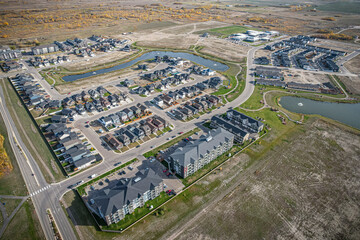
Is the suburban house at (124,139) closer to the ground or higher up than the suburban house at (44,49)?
closer to the ground

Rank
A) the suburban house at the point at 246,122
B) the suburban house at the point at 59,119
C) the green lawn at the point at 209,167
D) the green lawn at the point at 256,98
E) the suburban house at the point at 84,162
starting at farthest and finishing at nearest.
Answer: the green lawn at the point at 256,98 < the suburban house at the point at 59,119 < the suburban house at the point at 246,122 < the suburban house at the point at 84,162 < the green lawn at the point at 209,167

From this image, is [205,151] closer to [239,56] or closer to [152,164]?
[152,164]

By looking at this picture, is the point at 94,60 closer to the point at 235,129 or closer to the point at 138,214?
the point at 235,129

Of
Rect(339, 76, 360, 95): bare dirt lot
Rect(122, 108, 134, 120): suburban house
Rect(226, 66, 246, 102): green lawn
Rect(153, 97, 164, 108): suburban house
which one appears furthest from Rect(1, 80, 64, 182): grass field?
Rect(339, 76, 360, 95): bare dirt lot

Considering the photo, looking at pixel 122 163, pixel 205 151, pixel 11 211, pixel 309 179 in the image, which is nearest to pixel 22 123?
pixel 11 211

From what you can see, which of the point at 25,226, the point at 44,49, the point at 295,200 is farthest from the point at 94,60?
the point at 295,200

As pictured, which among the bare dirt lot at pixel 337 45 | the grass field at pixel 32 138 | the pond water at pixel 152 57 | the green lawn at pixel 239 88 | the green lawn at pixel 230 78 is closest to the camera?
the grass field at pixel 32 138

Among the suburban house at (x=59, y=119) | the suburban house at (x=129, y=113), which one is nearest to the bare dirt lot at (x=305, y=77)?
the suburban house at (x=129, y=113)

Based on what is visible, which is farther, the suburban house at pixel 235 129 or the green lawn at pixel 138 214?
the suburban house at pixel 235 129

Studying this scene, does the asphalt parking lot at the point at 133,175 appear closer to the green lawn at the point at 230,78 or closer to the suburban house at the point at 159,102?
the suburban house at the point at 159,102
